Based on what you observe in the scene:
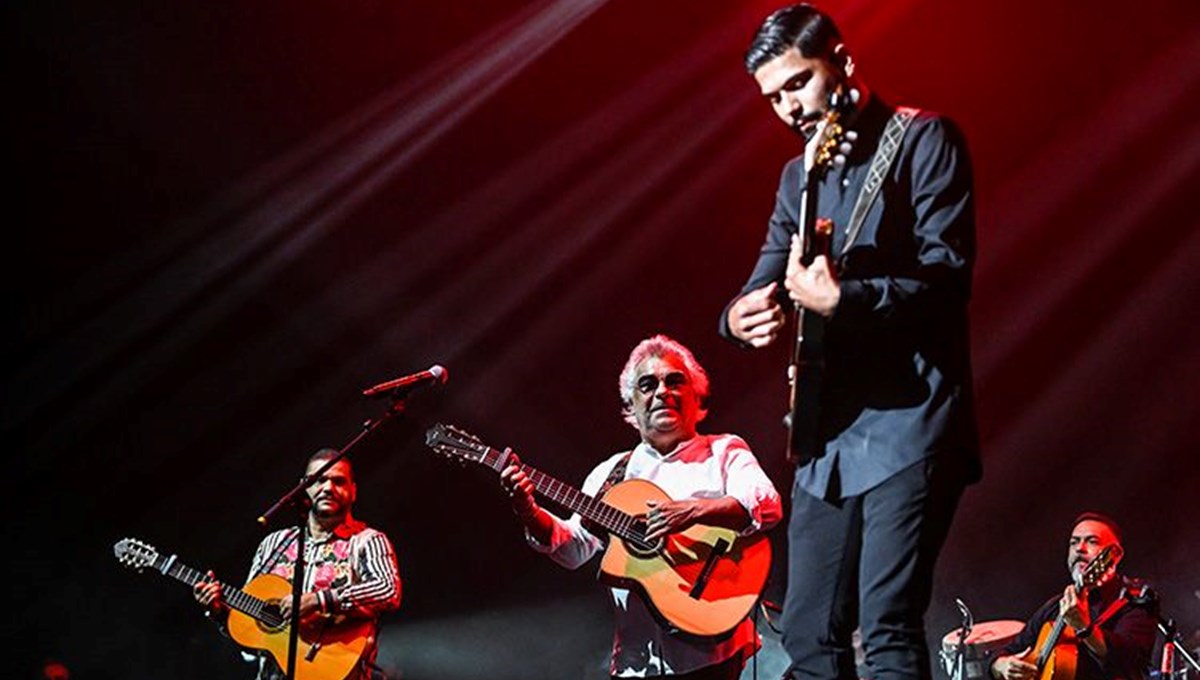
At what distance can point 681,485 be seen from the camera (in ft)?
16.9

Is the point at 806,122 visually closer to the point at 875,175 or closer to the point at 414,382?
the point at 875,175

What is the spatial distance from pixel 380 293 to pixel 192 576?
3730mm

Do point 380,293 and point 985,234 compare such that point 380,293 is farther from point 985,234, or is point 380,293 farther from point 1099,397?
point 1099,397

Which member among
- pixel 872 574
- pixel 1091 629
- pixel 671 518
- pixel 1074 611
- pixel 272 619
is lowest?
pixel 1091 629

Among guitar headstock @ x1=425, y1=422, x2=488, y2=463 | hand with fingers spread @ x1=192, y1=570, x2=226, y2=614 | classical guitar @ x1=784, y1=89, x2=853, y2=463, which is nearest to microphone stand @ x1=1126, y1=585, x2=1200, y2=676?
guitar headstock @ x1=425, y1=422, x2=488, y2=463

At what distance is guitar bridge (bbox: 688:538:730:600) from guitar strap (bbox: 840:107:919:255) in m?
2.49

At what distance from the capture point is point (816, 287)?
2.37 m

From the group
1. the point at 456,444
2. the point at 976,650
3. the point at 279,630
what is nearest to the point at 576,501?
the point at 456,444

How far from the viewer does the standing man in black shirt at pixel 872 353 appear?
240 cm

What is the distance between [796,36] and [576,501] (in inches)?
116

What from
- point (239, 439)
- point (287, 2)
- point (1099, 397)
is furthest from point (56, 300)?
point (1099, 397)

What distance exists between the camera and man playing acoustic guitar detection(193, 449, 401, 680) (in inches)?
244

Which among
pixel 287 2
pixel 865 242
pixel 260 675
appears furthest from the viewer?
pixel 287 2

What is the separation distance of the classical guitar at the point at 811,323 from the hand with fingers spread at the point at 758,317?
47 millimetres
